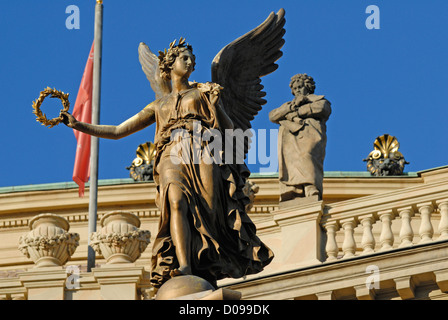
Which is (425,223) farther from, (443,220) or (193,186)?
(193,186)

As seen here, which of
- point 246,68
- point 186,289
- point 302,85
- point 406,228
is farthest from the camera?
point 302,85

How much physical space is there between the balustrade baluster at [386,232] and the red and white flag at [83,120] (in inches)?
347

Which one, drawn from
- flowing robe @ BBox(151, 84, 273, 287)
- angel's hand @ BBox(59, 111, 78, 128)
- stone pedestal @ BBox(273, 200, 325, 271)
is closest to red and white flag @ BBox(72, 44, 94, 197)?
stone pedestal @ BBox(273, 200, 325, 271)

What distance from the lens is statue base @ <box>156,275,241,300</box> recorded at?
13.9 meters

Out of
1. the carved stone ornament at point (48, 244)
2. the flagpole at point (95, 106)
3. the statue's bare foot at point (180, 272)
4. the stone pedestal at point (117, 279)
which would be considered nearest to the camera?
the statue's bare foot at point (180, 272)

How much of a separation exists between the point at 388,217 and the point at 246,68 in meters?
6.26

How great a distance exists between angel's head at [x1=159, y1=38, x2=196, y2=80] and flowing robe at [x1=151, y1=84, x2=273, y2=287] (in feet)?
2.20

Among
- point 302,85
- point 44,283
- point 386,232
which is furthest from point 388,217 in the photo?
point 44,283

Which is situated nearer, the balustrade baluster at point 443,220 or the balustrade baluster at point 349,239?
the balustrade baluster at point 443,220

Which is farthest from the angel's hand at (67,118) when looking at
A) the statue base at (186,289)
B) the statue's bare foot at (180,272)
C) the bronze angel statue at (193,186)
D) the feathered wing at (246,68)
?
the statue base at (186,289)

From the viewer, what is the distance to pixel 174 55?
53.0 ft

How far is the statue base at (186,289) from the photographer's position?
13867mm

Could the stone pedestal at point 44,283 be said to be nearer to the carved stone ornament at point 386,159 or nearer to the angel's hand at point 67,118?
the angel's hand at point 67,118
